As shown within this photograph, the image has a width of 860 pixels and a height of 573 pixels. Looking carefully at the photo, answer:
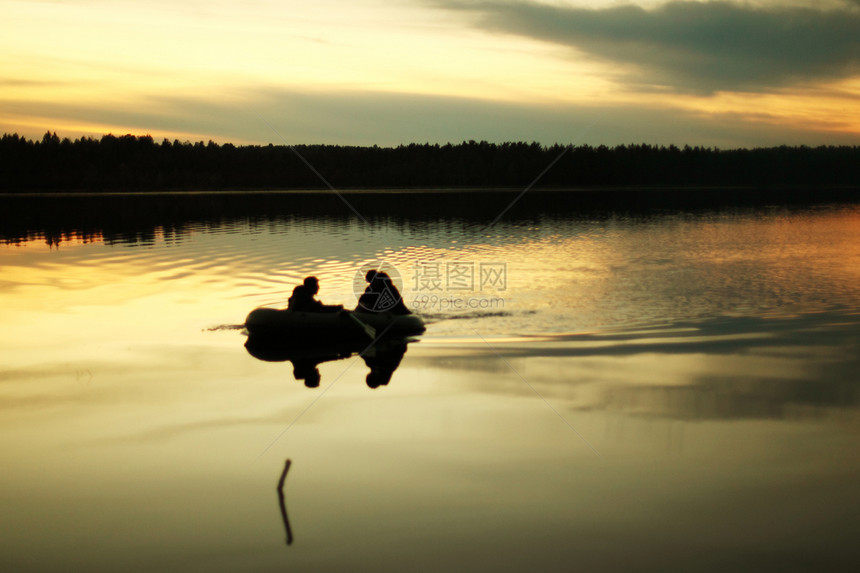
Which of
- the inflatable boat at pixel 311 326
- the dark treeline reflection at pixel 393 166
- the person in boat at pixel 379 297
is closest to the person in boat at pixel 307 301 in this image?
the inflatable boat at pixel 311 326

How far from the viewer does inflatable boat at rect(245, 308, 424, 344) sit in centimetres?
1483

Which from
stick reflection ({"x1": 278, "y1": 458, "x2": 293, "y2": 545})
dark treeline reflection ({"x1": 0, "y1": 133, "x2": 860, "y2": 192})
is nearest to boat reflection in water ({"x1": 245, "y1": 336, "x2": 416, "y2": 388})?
stick reflection ({"x1": 278, "y1": 458, "x2": 293, "y2": 545})

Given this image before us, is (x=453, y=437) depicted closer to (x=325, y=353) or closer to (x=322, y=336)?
(x=325, y=353)

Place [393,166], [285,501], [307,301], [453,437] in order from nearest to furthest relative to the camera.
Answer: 1. [285,501]
2. [453,437]
3. [307,301]
4. [393,166]

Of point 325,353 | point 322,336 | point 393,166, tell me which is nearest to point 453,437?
point 325,353

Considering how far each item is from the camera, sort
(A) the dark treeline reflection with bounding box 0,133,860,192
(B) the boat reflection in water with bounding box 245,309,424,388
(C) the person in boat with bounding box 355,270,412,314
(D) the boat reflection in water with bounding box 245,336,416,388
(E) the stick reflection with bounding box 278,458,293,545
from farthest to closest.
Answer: (A) the dark treeline reflection with bounding box 0,133,860,192 → (C) the person in boat with bounding box 355,270,412,314 → (B) the boat reflection in water with bounding box 245,309,424,388 → (D) the boat reflection in water with bounding box 245,336,416,388 → (E) the stick reflection with bounding box 278,458,293,545

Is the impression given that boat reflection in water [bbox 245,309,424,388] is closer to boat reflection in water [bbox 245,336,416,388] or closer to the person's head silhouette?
boat reflection in water [bbox 245,336,416,388]

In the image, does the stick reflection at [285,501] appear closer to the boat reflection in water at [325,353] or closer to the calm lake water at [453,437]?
the calm lake water at [453,437]

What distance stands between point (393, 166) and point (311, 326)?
143m

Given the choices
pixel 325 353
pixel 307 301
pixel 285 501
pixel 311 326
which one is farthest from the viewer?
pixel 307 301

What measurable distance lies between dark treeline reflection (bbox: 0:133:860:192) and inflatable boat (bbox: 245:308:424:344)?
131305 millimetres

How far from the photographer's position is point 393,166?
15525 cm

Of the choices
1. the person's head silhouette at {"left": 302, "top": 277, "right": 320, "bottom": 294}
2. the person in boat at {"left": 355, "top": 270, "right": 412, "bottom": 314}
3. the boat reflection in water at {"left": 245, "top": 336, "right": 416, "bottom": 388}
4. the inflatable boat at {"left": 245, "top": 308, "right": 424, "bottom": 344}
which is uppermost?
the person's head silhouette at {"left": 302, "top": 277, "right": 320, "bottom": 294}

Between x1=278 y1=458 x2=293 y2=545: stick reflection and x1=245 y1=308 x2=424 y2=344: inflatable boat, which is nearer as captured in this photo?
x1=278 y1=458 x2=293 y2=545: stick reflection
